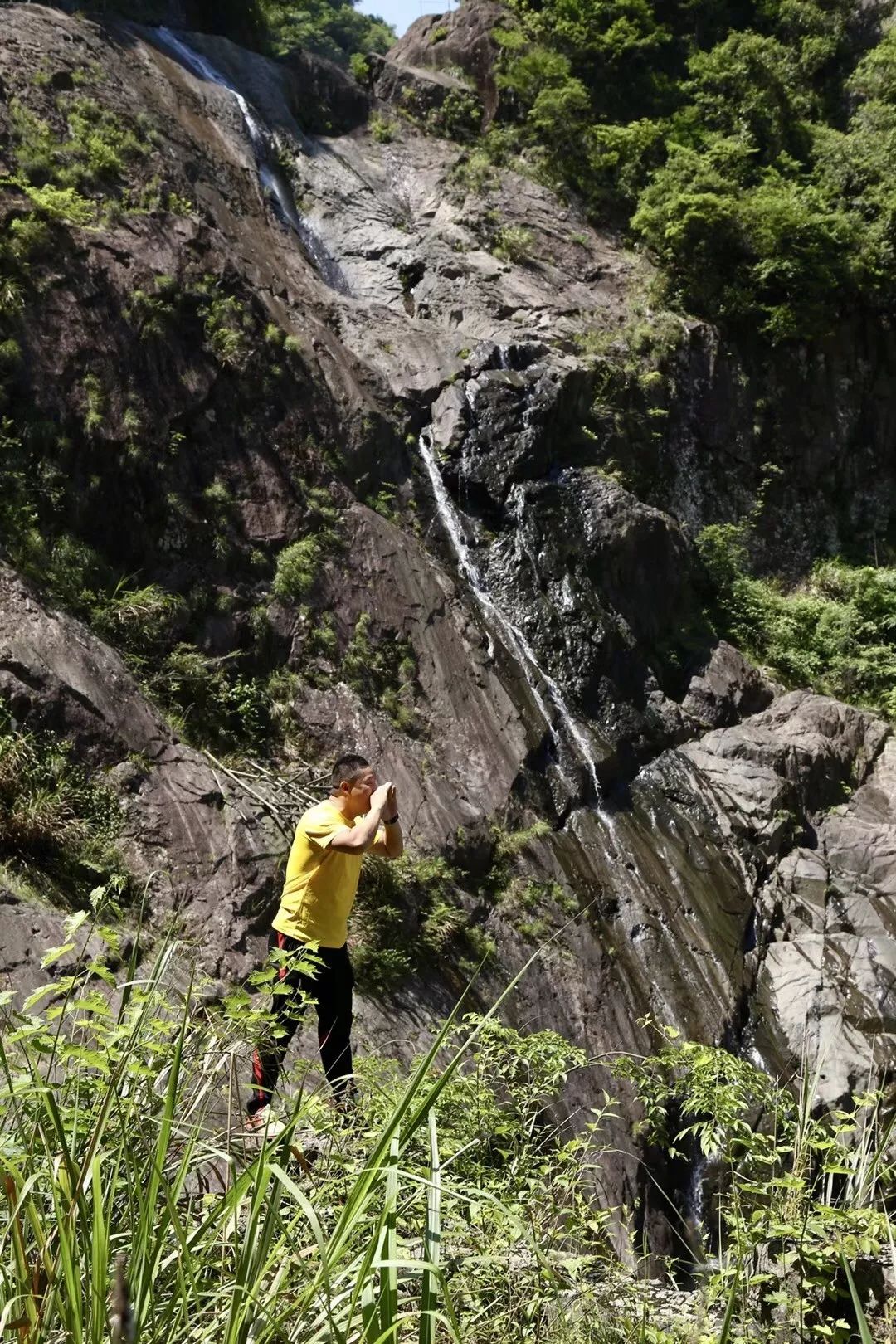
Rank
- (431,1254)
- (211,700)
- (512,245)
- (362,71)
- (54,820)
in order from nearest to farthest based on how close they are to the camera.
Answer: (431,1254) → (54,820) → (211,700) → (512,245) → (362,71)

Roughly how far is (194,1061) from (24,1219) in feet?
1.48

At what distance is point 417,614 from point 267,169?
859 cm

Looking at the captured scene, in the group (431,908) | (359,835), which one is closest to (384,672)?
(431,908)

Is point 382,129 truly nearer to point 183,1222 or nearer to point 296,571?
point 296,571

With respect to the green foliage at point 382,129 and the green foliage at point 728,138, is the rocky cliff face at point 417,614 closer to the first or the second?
the green foliage at point 382,129

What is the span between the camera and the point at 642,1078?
285 centimetres

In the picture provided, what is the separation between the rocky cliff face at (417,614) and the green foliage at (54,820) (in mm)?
173

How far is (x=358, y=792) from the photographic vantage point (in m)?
4.16

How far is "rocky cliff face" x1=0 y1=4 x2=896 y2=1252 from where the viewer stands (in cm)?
657

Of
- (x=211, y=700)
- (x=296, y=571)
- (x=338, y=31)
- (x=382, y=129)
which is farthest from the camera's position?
(x=338, y=31)

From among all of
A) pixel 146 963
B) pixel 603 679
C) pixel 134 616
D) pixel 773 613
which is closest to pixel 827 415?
pixel 773 613

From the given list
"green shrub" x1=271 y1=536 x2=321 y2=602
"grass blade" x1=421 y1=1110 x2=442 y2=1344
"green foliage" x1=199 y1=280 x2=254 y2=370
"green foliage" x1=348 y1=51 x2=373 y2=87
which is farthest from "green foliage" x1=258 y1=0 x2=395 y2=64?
"grass blade" x1=421 y1=1110 x2=442 y2=1344

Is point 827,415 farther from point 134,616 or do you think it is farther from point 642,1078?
A: point 642,1078

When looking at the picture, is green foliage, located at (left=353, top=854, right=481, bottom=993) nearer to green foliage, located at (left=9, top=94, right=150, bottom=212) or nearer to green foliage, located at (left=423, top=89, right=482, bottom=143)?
green foliage, located at (left=9, top=94, right=150, bottom=212)
